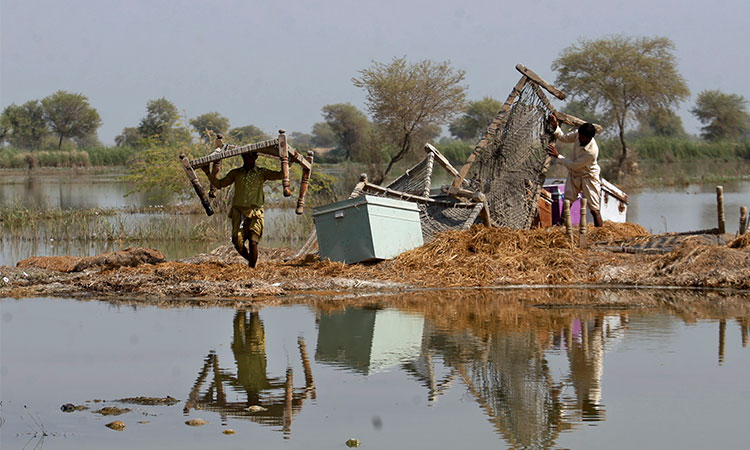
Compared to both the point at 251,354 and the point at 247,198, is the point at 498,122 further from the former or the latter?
the point at 251,354

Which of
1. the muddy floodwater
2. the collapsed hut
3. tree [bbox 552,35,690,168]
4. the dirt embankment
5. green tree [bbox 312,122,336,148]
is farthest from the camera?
green tree [bbox 312,122,336,148]

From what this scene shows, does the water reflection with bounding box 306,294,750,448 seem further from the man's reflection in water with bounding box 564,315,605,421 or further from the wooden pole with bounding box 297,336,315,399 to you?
the wooden pole with bounding box 297,336,315,399

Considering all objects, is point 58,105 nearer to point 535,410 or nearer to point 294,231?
point 294,231

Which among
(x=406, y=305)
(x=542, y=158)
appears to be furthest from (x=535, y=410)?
(x=542, y=158)

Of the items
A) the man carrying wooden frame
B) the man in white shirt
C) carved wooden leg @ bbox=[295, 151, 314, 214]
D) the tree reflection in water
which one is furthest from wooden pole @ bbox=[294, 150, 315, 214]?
the man in white shirt

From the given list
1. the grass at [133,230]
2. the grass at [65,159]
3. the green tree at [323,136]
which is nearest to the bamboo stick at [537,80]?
the grass at [133,230]

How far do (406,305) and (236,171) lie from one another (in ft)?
10.6

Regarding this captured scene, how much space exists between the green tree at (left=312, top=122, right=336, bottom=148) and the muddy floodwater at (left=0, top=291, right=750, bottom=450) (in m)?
118

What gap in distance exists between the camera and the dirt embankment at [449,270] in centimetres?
1230

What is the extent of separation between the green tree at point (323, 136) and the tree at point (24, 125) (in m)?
44.0

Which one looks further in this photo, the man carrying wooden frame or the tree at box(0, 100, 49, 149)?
the tree at box(0, 100, 49, 149)

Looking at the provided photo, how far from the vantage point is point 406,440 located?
243 inches

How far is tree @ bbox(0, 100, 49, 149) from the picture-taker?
87.9m

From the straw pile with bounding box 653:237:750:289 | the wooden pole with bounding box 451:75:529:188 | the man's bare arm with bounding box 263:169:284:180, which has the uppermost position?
the wooden pole with bounding box 451:75:529:188
